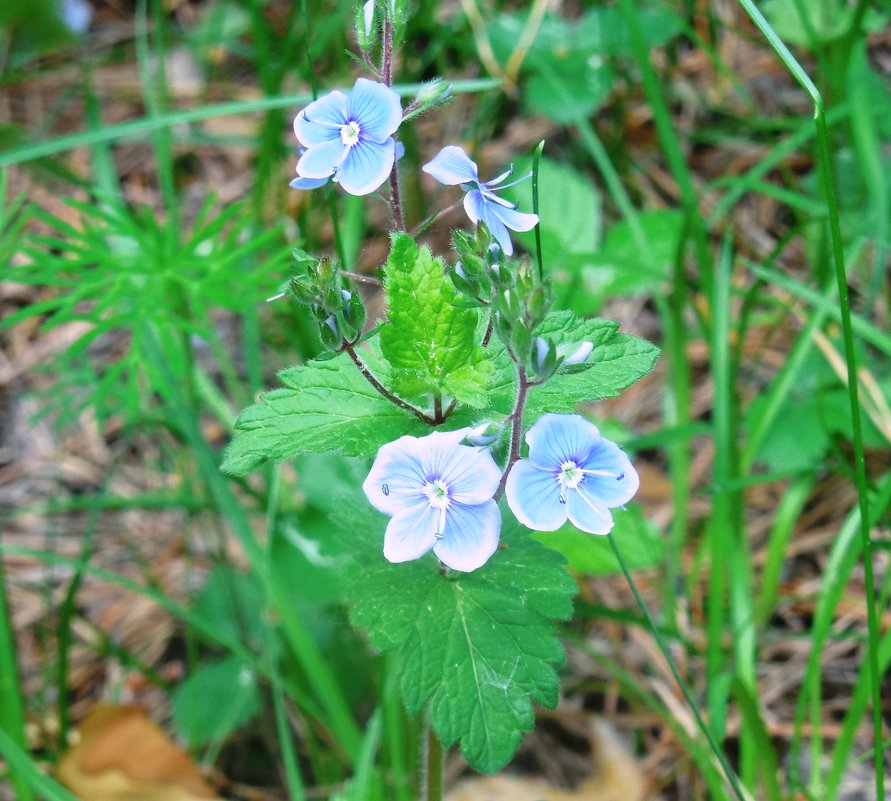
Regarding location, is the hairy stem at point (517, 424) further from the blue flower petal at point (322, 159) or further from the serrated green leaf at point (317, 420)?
the blue flower petal at point (322, 159)

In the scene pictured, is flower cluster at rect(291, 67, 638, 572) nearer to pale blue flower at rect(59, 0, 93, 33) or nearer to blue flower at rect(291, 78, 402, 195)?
blue flower at rect(291, 78, 402, 195)

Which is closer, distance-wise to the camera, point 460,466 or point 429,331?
point 460,466

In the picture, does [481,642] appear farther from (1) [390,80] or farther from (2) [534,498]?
(1) [390,80]

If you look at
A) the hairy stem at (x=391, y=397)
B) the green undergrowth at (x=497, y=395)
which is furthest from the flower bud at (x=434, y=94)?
the hairy stem at (x=391, y=397)

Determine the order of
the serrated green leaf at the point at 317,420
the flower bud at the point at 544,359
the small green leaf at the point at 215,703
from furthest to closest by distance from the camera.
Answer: the small green leaf at the point at 215,703, the serrated green leaf at the point at 317,420, the flower bud at the point at 544,359

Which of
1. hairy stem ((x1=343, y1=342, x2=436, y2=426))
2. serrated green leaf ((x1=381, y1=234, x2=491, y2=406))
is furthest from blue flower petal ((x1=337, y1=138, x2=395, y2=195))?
hairy stem ((x1=343, y1=342, x2=436, y2=426))

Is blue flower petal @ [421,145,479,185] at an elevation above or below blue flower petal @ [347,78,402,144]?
below

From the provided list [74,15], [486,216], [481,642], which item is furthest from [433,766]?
[74,15]
